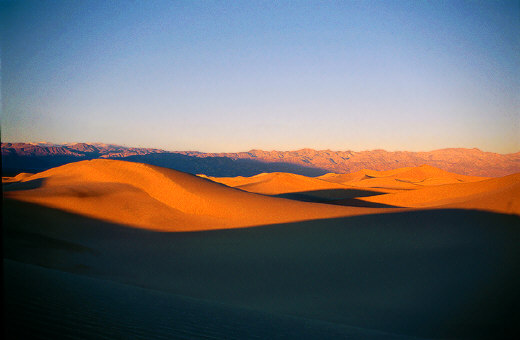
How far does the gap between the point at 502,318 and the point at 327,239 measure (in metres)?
5.27

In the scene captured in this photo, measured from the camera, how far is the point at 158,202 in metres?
16.3

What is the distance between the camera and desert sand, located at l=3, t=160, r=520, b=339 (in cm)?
481

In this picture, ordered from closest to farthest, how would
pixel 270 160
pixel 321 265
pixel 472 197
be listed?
pixel 321 265, pixel 472 197, pixel 270 160

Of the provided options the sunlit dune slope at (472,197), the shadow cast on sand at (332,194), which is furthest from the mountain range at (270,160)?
the sunlit dune slope at (472,197)

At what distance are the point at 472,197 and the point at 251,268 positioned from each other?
16.2m

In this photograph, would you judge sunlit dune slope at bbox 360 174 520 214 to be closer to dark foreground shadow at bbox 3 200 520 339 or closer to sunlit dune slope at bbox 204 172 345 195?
dark foreground shadow at bbox 3 200 520 339

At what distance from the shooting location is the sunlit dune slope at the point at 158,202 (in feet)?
45.3

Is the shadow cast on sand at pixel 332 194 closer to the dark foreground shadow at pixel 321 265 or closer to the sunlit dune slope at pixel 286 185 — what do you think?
the sunlit dune slope at pixel 286 185

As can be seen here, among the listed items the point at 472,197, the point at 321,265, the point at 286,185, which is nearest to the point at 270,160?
the point at 286,185

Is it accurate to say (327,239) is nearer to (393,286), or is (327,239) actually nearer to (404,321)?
(393,286)

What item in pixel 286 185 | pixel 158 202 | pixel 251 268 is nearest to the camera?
pixel 251 268

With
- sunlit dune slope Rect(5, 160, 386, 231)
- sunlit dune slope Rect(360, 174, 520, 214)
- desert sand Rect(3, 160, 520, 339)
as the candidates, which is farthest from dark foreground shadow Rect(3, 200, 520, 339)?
sunlit dune slope Rect(5, 160, 386, 231)

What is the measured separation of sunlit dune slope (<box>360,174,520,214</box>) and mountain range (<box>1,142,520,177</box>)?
66785mm

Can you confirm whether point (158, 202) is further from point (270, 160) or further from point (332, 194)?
point (270, 160)
